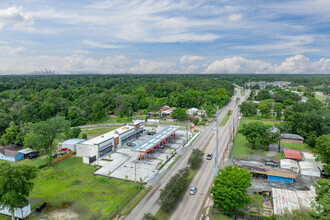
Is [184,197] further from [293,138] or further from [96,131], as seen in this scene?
[96,131]

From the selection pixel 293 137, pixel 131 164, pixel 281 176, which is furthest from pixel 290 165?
pixel 131 164

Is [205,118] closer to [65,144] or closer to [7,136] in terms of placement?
[65,144]

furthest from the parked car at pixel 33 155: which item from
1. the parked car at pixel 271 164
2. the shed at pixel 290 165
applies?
the shed at pixel 290 165

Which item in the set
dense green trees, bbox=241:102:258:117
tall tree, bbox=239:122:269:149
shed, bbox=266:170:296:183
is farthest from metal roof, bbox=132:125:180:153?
dense green trees, bbox=241:102:258:117

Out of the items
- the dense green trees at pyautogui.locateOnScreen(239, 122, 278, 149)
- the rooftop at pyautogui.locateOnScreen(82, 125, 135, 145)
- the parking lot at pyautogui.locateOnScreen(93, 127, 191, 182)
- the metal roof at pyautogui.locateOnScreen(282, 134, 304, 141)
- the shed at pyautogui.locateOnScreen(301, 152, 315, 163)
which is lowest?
the parking lot at pyautogui.locateOnScreen(93, 127, 191, 182)

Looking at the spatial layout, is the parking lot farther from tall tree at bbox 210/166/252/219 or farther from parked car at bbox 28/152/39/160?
parked car at bbox 28/152/39/160

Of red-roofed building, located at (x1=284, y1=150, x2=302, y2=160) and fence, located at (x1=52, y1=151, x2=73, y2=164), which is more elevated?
red-roofed building, located at (x1=284, y1=150, x2=302, y2=160)
